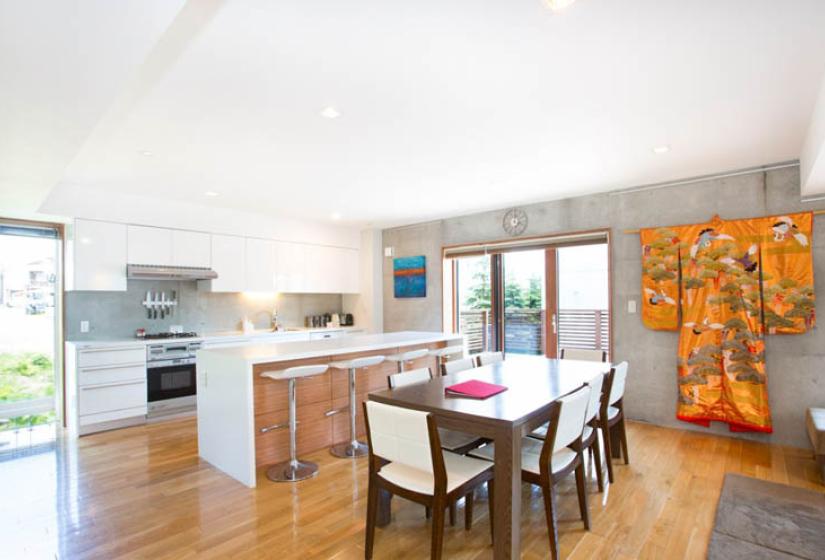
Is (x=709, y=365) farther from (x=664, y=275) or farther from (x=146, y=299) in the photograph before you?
(x=146, y=299)

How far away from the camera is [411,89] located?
2.42 metres

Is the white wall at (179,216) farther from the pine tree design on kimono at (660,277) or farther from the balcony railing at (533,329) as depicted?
the pine tree design on kimono at (660,277)

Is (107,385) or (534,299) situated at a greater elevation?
(534,299)

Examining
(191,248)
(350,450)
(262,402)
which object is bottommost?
(350,450)

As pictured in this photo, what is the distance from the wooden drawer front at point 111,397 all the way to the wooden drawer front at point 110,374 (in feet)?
0.16

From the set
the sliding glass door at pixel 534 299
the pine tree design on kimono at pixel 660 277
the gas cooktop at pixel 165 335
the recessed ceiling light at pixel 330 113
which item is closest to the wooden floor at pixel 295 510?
the pine tree design on kimono at pixel 660 277

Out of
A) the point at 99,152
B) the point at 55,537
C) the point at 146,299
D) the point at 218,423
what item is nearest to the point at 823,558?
the point at 218,423

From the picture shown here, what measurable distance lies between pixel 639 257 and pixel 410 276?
3.20 m

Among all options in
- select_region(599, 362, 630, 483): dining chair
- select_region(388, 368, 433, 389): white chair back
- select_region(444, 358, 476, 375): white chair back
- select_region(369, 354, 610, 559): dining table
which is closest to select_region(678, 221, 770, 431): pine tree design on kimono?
select_region(599, 362, 630, 483): dining chair

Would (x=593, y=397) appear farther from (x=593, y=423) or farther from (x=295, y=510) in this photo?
(x=295, y=510)

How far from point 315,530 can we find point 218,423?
4.55ft

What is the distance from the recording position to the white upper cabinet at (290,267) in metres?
6.10

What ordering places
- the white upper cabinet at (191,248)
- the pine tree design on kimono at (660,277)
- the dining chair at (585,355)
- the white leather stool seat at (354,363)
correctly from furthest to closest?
the white upper cabinet at (191,248), the pine tree design on kimono at (660,277), the dining chair at (585,355), the white leather stool seat at (354,363)

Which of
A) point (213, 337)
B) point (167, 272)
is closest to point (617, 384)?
point (213, 337)
